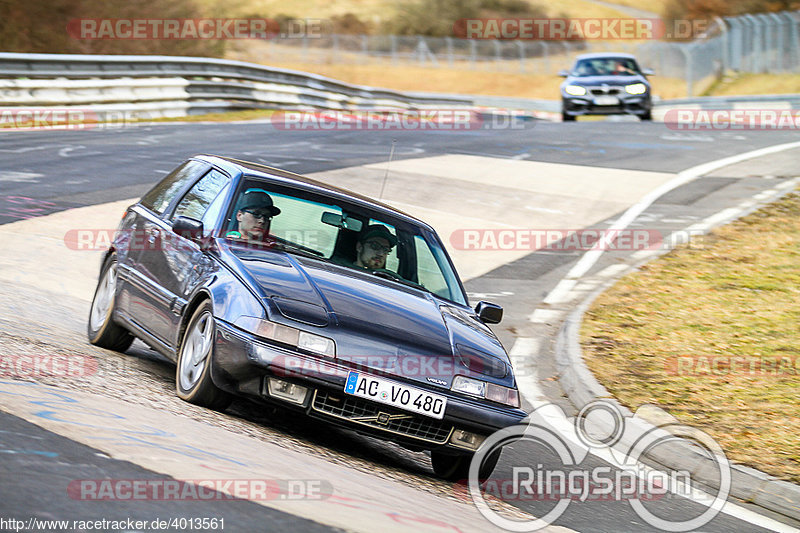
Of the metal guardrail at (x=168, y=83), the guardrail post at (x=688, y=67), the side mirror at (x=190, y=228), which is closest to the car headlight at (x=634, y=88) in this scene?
the metal guardrail at (x=168, y=83)

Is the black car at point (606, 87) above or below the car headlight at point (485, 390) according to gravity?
above

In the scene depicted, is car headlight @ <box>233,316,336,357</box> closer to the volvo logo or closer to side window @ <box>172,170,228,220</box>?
the volvo logo

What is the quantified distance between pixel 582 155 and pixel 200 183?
15231 millimetres

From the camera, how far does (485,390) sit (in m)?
5.99

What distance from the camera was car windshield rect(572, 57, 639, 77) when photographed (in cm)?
2891

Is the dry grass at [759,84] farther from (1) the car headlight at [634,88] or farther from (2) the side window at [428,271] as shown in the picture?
(2) the side window at [428,271]

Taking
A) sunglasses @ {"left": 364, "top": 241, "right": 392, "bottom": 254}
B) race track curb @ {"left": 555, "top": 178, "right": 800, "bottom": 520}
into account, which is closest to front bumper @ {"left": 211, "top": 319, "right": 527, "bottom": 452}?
sunglasses @ {"left": 364, "top": 241, "right": 392, "bottom": 254}

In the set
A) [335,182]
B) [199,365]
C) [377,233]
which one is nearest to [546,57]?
[335,182]

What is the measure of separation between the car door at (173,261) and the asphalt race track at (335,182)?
416 millimetres

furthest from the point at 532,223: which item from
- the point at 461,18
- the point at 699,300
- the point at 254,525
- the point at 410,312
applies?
the point at 461,18

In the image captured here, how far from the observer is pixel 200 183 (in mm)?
7555

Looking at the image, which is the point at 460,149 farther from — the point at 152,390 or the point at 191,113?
the point at 152,390

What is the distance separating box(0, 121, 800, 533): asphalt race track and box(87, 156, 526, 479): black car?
0.28m

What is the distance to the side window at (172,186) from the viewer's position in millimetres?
7793
